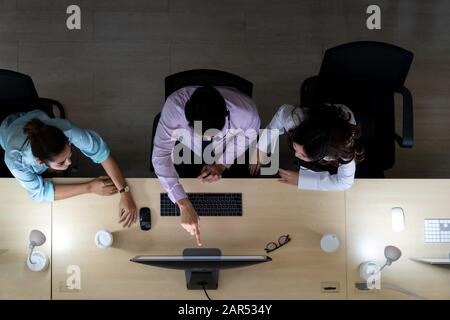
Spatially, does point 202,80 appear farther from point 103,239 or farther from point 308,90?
point 103,239

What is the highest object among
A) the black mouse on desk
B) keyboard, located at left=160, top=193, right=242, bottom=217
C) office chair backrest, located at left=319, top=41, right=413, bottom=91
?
office chair backrest, located at left=319, top=41, right=413, bottom=91

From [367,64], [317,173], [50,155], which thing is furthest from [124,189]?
[367,64]

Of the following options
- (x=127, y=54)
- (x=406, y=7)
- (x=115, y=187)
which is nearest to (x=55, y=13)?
(x=127, y=54)

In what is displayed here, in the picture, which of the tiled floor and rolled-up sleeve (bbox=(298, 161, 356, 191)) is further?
the tiled floor

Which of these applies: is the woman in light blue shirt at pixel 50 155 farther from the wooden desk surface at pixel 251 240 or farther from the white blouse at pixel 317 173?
the white blouse at pixel 317 173

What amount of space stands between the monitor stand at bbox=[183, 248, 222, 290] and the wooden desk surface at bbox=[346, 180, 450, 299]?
25.9 inches

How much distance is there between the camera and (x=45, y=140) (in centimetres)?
176

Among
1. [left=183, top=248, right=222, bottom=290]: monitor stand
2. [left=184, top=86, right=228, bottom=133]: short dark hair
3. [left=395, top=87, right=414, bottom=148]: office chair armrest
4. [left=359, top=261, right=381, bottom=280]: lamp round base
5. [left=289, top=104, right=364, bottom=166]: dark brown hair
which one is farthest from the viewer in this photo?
[left=395, top=87, right=414, bottom=148]: office chair armrest

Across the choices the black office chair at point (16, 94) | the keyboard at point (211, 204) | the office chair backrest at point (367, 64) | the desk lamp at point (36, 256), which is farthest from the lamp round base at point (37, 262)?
the office chair backrest at point (367, 64)

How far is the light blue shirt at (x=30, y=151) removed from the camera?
1874 millimetres

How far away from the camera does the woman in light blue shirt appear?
1778 mm

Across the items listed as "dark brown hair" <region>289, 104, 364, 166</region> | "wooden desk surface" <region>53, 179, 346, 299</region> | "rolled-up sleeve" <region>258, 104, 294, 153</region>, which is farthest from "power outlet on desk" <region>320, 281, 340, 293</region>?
"rolled-up sleeve" <region>258, 104, 294, 153</region>

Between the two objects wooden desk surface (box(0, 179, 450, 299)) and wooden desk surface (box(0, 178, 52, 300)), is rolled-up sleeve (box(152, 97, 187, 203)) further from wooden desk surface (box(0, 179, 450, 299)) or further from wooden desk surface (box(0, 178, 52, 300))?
wooden desk surface (box(0, 178, 52, 300))
